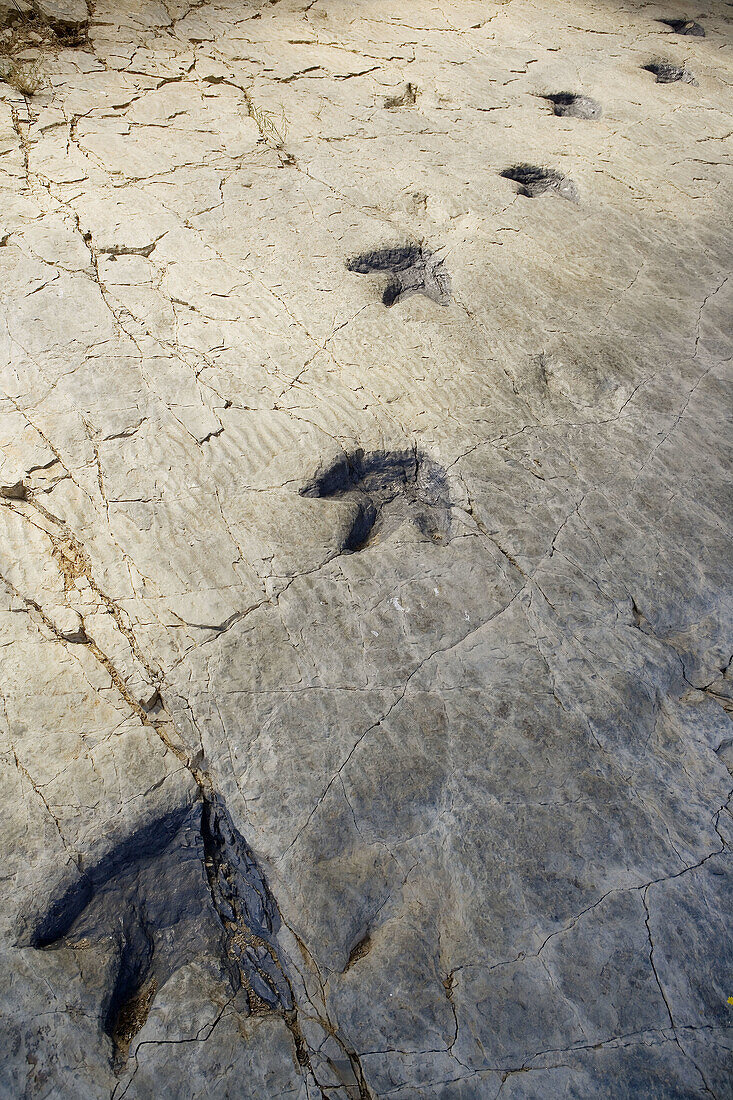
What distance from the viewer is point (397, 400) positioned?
2467 millimetres

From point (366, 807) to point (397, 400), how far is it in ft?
4.66

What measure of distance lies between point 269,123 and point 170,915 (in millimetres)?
3533

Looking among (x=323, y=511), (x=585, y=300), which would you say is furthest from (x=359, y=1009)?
(x=585, y=300)

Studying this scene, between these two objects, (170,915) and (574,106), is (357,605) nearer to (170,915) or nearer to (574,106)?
(170,915)

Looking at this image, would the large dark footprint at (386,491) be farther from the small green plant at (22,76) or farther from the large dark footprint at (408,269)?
the small green plant at (22,76)

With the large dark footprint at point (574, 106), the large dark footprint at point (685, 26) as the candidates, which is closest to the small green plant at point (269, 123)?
the large dark footprint at point (574, 106)

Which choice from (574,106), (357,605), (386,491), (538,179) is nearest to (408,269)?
(538,179)

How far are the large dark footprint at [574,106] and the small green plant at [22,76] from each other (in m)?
2.72

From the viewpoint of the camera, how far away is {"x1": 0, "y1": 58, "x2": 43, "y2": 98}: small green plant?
3400 mm

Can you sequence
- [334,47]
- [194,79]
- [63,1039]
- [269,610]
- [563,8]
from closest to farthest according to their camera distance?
1. [63,1039]
2. [269,610]
3. [194,79]
4. [334,47]
5. [563,8]

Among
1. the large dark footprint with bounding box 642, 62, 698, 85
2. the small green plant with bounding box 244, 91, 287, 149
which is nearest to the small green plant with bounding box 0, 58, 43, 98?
the small green plant with bounding box 244, 91, 287, 149

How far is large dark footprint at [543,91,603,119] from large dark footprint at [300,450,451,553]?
2682 mm

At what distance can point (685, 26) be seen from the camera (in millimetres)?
4449

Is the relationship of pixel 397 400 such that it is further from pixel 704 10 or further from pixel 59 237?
pixel 704 10
